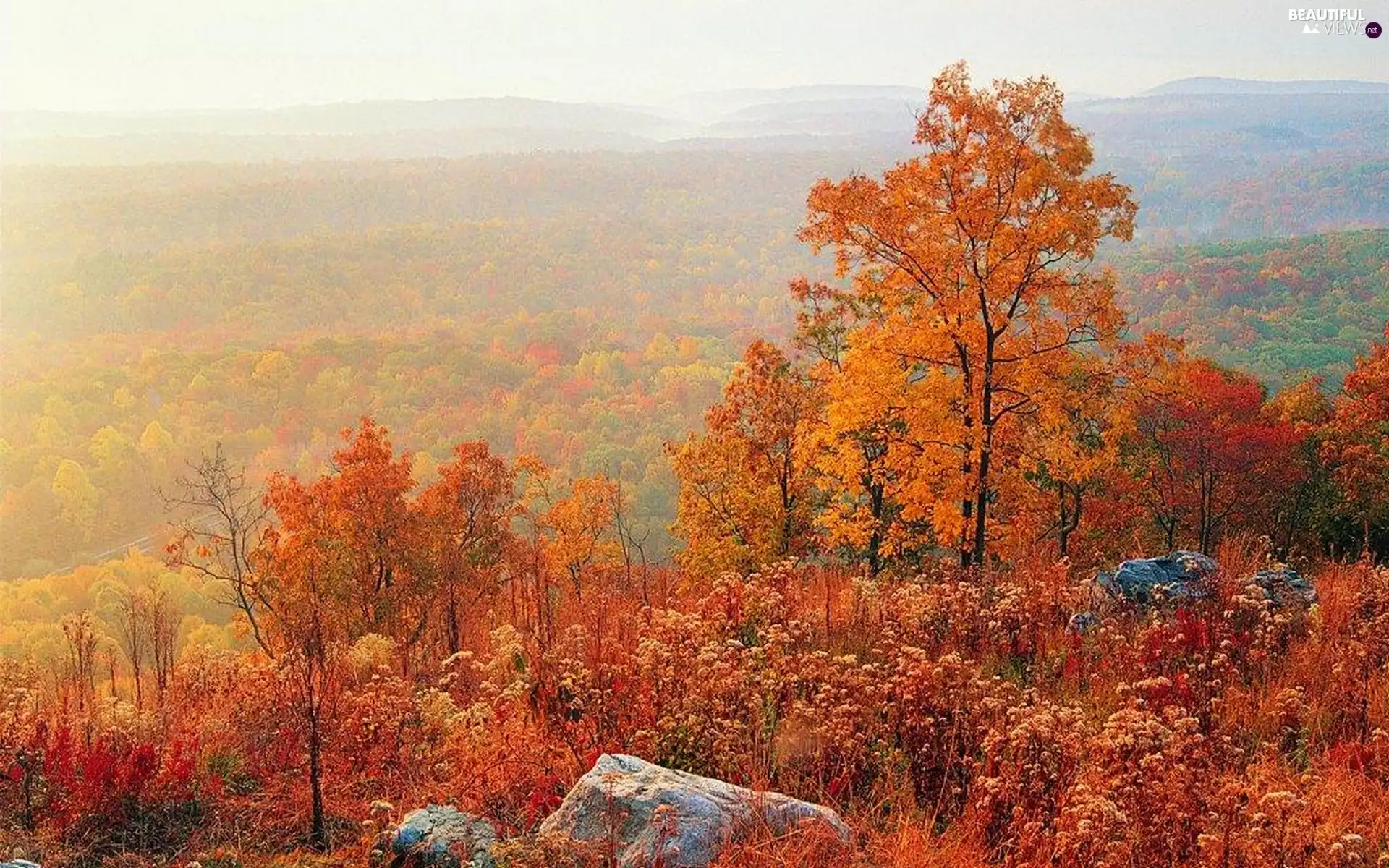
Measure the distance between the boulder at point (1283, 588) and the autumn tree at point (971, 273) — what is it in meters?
5.07

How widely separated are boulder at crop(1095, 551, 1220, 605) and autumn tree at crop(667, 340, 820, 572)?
33.0 ft

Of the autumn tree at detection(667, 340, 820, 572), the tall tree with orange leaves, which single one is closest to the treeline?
the autumn tree at detection(667, 340, 820, 572)

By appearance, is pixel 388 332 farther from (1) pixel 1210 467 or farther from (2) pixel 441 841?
(2) pixel 441 841

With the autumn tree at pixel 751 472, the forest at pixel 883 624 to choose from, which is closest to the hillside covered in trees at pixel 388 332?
the forest at pixel 883 624

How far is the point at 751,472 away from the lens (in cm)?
2169

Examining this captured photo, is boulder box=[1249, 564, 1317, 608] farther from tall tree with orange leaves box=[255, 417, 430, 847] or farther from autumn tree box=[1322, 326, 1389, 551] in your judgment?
autumn tree box=[1322, 326, 1389, 551]

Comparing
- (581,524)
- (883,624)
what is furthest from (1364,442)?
(883,624)

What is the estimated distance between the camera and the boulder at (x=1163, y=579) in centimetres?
785

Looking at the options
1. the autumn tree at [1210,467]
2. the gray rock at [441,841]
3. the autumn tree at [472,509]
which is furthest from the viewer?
the autumn tree at [1210,467]

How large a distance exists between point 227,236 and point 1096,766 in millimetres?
215436

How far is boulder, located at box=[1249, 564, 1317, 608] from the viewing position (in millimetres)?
7766

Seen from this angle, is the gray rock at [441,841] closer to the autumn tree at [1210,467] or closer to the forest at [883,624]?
the forest at [883,624]

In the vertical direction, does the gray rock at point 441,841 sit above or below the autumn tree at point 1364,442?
above

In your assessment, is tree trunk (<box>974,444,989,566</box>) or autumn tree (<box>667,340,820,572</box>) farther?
autumn tree (<box>667,340,820,572</box>)
